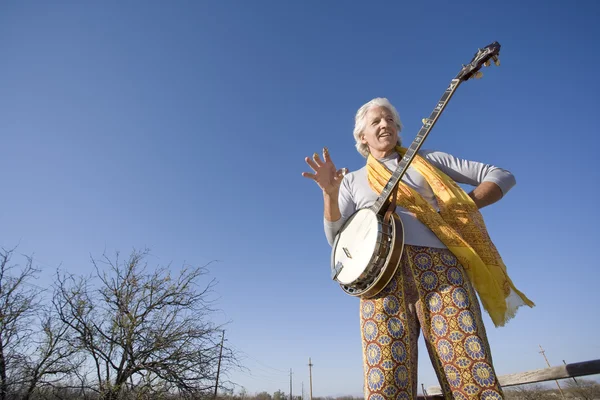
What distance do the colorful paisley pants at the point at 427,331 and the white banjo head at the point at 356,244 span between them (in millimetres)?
174

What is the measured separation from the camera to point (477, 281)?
5.23 feet

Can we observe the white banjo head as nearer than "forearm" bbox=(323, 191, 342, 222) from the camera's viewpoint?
Yes

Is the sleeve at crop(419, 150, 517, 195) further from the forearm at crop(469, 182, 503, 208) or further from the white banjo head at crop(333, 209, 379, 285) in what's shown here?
the white banjo head at crop(333, 209, 379, 285)

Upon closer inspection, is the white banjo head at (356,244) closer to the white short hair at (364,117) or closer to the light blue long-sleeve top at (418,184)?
the light blue long-sleeve top at (418,184)

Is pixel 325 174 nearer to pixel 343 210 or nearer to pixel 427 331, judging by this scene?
pixel 343 210

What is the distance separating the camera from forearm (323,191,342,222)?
196 centimetres

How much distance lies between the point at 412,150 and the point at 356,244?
64cm

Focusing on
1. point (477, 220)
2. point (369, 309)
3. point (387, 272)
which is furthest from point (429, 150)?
point (369, 309)

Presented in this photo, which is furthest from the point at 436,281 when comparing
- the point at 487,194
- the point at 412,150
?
the point at 412,150

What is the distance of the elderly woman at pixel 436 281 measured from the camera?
4.51 feet

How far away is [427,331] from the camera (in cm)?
152

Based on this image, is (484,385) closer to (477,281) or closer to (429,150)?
(477,281)

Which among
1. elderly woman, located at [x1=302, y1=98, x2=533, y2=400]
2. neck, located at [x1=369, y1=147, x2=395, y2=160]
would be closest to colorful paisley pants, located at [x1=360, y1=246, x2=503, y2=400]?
elderly woman, located at [x1=302, y1=98, x2=533, y2=400]

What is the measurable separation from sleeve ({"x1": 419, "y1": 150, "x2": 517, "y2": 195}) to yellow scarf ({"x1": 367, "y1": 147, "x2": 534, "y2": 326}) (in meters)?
0.15
